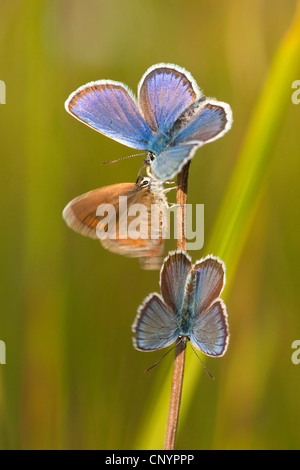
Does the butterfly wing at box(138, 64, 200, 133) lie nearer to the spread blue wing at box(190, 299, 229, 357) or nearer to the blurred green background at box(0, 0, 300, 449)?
the blurred green background at box(0, 0, 300, 449)

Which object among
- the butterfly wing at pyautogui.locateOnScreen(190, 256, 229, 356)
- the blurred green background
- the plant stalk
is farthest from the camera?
the blurred green background

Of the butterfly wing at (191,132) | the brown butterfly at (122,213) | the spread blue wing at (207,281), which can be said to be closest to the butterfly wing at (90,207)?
the brown butterfly at (122,213)

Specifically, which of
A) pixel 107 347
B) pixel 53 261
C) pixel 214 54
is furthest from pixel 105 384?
pixel 214 54

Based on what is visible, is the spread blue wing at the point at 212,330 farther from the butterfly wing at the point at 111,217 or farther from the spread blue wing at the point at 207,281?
the butterfly wing at the point at 111,217

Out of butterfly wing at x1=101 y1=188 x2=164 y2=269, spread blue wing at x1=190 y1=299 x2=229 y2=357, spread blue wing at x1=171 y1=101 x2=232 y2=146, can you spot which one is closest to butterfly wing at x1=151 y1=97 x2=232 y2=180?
spread blue wing at x1=171 y1=101 x2=232 y2=146

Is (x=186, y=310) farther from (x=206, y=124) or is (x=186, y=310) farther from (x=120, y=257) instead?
(x=120, y=257)

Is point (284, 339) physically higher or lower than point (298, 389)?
higher

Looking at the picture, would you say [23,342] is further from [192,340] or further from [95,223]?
[192,340]

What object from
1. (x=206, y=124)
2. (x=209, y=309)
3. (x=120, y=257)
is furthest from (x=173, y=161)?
(x=120, y=257)
